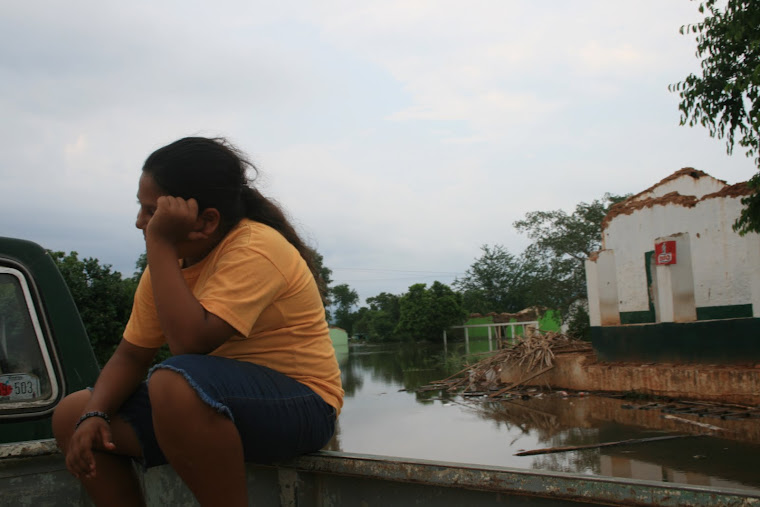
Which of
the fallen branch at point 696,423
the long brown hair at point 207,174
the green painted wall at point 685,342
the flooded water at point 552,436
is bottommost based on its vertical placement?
the flooded water at point 552,436

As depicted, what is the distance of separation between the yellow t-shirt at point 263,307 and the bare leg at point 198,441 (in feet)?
0.67

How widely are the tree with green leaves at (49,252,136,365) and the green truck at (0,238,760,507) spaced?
26.1 feet

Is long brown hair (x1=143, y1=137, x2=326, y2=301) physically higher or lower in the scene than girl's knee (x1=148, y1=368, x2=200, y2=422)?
higher

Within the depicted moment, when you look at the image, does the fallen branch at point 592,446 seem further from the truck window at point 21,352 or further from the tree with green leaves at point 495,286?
the tree with green leaves at point 495,286

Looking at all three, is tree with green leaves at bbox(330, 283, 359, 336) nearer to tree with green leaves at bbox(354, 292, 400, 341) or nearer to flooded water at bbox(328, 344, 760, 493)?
tree with green leaves at bbox(354, 292, 400, 341)

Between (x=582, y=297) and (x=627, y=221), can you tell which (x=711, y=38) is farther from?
(x=582, y=297)

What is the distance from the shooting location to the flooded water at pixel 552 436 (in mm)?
7234

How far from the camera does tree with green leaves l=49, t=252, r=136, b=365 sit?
9.72 metres

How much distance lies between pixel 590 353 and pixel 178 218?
48.2ft

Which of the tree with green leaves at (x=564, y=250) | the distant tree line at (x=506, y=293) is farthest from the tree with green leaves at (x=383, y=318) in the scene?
the tree with green leaves at (x=564, y=250)

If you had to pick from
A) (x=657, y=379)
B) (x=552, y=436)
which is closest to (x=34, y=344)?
(x=552, y=436)

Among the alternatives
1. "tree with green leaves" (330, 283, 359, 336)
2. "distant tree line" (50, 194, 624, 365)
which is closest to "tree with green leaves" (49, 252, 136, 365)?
"distant tree line" (50, 194, 624, 365)

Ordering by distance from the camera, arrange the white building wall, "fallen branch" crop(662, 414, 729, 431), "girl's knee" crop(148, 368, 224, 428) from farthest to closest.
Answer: the white building wall → "fallen branch" crop(662, 414, 729, 431) → "girl's knee" crop(148, 368, 224, 428)

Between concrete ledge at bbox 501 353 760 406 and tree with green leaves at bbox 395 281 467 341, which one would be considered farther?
tree with green leaves at bbox 395 281 467 341
